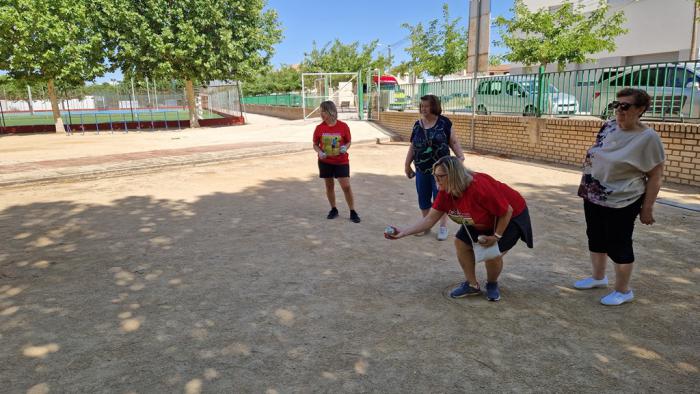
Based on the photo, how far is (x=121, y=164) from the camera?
10453 mm

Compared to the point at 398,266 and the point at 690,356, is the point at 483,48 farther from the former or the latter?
the point at 690,356

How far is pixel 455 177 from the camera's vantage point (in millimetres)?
3098

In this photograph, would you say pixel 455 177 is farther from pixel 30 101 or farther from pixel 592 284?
pixel 30 101

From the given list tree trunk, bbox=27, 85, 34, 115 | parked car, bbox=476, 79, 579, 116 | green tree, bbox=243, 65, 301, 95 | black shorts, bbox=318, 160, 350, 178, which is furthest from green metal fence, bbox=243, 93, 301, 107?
black shorts, bbox=318, 160, 350, 178

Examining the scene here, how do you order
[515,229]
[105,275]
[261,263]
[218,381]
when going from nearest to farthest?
[218,381]
[515,229]
[105,275]
[261,263]

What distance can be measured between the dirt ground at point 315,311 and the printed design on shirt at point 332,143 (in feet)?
3.03

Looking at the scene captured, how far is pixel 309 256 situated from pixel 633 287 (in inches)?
114

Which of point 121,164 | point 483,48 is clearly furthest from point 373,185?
point 121,164

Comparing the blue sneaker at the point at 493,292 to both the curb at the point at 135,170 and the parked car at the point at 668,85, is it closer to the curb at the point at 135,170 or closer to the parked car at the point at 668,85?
the parked car at the point at 668,85

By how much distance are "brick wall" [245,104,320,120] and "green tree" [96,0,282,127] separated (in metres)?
5.28

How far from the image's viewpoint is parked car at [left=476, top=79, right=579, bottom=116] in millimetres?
10602

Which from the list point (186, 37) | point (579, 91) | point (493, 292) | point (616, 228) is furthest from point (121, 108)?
point (616, 228)

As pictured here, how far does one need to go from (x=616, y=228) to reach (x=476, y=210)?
3.58 feet

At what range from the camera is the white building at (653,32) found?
1031 inches
